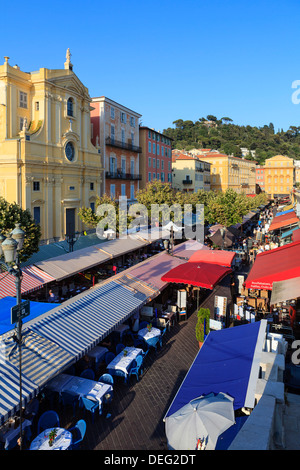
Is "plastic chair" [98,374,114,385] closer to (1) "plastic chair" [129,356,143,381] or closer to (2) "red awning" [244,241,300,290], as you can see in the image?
(1) "plastic chair" [129,356,143,381]

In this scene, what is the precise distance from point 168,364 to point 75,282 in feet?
31.3

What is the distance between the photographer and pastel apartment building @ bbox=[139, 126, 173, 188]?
1793 inches

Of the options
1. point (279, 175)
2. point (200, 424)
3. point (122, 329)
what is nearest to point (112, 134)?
point (122, 329)

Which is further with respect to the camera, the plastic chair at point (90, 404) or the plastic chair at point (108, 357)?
the plastic chair at point (108, 357)

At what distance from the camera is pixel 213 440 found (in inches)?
224

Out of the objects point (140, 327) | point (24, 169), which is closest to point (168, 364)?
point (140, 327)

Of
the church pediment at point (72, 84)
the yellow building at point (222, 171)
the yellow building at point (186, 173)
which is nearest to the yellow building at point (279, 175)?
the yellow building at point (222, 171)

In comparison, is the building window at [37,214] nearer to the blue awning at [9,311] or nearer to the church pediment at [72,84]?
the church pediment at [72,84]

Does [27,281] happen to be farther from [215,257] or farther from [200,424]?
[200,424]

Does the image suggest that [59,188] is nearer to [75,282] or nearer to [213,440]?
[75,282]

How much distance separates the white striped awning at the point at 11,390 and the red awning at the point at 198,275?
7834mm

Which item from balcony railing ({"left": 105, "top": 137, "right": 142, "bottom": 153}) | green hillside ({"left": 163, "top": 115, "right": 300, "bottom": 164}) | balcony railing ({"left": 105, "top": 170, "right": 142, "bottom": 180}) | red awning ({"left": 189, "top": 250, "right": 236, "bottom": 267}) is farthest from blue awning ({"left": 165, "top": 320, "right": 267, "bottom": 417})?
green hillside ({"left": 163, "top": 115, "right": 300, "bottom": 164})

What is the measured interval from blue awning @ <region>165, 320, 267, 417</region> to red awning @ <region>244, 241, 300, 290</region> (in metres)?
1.61

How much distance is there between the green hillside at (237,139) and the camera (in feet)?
414
